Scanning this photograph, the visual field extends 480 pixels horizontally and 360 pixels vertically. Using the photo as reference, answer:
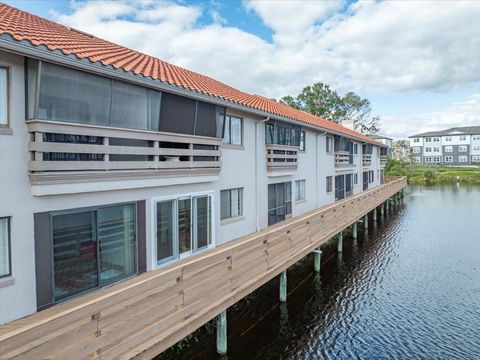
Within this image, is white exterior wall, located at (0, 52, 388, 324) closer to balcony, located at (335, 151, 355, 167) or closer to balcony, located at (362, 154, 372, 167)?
balcony, located at (335, 151, 355, 167)

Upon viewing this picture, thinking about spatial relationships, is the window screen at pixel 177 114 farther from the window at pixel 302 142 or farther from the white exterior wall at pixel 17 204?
the window at pixel 302 142

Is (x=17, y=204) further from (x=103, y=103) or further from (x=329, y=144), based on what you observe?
(x=329, y=144)

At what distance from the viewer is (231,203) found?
13.4m

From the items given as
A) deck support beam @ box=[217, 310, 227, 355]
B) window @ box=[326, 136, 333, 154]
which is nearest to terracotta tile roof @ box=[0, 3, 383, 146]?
deck support beam @ box=[217, 310, 227, 355]

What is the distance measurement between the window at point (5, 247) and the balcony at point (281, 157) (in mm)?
10759

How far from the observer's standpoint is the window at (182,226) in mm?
9562

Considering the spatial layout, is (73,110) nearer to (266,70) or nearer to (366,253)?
(366,253)

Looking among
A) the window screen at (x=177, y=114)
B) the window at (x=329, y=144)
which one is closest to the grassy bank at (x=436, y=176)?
the window at (x=329, y=144)

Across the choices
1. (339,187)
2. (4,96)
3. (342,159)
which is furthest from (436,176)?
(4,96)

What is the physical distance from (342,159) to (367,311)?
1556 cm

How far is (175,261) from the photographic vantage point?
9.98 meters

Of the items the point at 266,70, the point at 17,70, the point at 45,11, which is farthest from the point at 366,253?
the point at 266,70

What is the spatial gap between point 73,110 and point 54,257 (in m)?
2.92

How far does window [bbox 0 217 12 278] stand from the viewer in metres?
6.18
